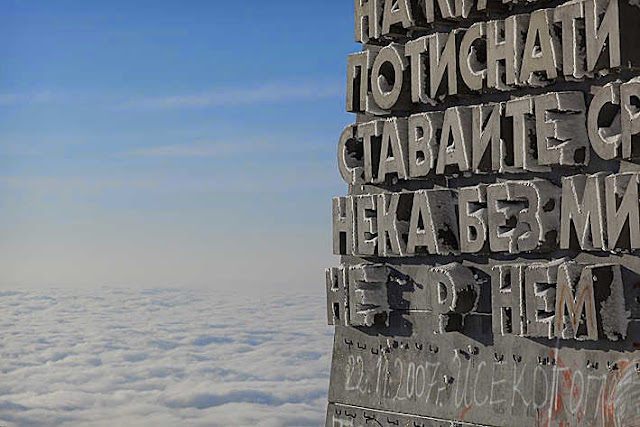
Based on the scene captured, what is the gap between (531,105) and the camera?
9562 millimetres

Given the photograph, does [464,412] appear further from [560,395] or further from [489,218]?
[489,218]

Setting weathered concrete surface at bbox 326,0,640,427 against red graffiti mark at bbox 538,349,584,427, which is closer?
weathered concrete surface at bbox 326,0,640,427

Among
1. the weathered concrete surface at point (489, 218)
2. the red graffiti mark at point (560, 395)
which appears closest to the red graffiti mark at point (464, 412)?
the weathered concrete surface at point (489, 218)

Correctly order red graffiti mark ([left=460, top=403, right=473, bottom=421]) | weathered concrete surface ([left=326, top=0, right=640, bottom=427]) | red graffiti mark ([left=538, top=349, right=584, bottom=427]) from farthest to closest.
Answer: red graffiti mark ([left=460, top=403, right=473, bottom=421]) < red graffiti mark ([left=538, top=349, right=584, bottom=427]) < weathered concrete surface ([left=326, top=0, right=640, bottom=427])

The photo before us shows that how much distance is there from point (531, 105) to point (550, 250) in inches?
49.4

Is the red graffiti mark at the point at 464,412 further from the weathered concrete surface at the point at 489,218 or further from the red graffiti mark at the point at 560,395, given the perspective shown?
the red graffiti mark at the point at 560,395

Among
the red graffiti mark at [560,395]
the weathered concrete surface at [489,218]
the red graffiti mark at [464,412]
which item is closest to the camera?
the weathered concrete surface at [489,218]

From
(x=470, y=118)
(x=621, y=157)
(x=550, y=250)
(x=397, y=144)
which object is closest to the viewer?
(x=621, y=157)

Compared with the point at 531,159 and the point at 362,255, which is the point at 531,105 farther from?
the point at 362,255

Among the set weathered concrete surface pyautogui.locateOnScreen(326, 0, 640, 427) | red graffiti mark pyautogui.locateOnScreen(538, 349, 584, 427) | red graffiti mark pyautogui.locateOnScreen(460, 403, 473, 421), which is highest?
weathered concrete surface pyautogui.locateOnScreen(326, 0, 640, 427)

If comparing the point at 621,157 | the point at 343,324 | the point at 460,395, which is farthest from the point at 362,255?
the point at 621,157

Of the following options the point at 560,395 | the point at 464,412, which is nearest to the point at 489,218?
the point at 560,395

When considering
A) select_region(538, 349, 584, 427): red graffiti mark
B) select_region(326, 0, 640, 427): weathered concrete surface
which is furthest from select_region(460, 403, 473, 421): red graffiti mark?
select_region(538, 349, 584, 427): red graffiti mark

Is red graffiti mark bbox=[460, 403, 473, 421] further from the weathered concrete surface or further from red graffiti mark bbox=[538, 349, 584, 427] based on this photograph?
red graffiti mark bbox=[538, 349, 584, 427]
